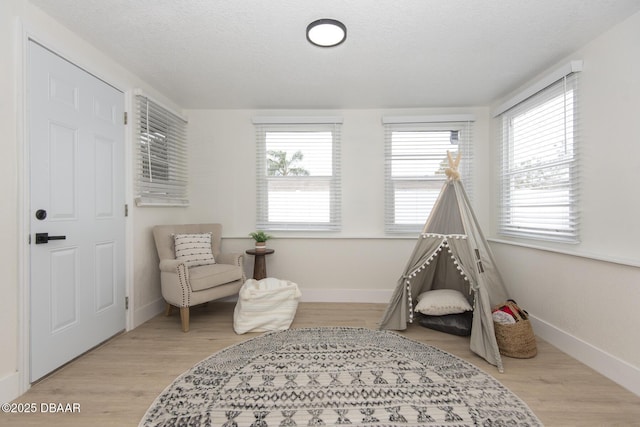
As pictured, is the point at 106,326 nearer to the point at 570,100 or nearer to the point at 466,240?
the point at 466,240

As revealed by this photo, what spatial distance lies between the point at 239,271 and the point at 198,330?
663 millimetres

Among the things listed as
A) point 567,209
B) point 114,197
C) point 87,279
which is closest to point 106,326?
point 87,279

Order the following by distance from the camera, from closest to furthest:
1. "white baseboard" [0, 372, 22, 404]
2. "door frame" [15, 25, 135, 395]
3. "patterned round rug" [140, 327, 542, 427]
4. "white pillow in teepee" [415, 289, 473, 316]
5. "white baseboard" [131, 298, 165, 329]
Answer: "patterned round rug" [140, 327, 542, 427] → "white baseboard" [0, 372, 22, 404] → "door frame" [15, 25, 135, 395] → "white pillow in teepee" [415, 289, 473, 316] → "white baseboard" [131, 298, 165, 329]

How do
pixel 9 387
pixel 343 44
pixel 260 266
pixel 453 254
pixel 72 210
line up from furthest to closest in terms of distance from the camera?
pixel 260 266
pixel 453 254
pixel 343 44
pixel 72 210
pixel 9 387

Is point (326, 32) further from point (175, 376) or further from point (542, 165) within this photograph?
point (175, 376)

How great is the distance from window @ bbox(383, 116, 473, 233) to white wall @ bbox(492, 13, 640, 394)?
4.16ft

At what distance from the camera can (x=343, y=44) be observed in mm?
2205

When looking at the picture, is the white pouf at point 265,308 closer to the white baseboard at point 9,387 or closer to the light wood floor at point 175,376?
the light wood floor at point 175,376

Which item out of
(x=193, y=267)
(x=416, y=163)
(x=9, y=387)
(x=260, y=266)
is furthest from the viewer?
(x=416, y=163)

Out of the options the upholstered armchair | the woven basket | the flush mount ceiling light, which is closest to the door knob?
the upholstered armchair

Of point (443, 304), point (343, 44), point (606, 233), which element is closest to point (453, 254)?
point (443, 304)

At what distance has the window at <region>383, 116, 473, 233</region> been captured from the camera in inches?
136

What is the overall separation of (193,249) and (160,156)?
112 cm

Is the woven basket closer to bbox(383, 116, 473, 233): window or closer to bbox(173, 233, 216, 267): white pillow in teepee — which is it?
bbox(383, 116, 473, 233): window
